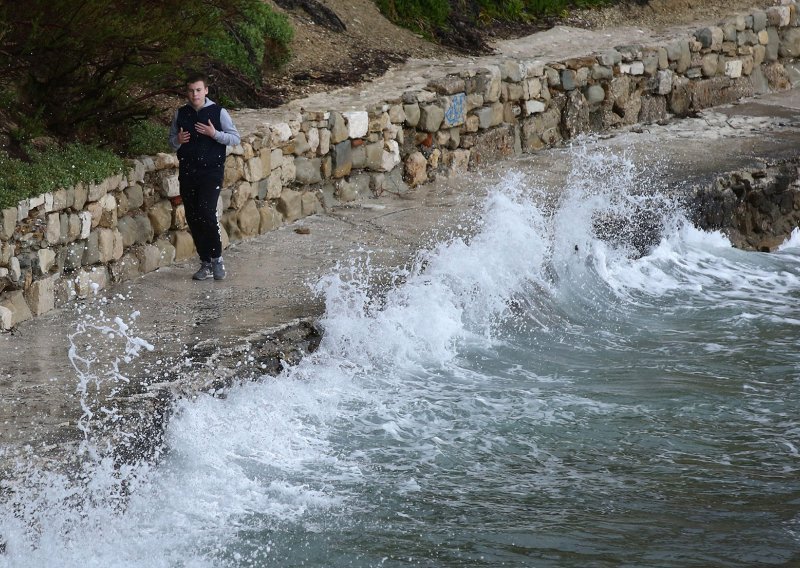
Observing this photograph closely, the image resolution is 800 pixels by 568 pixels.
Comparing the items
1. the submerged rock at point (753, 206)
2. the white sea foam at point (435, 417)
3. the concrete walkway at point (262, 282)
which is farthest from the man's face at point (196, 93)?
the submerged rock at point (753, 206)

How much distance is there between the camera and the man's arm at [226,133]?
718cm

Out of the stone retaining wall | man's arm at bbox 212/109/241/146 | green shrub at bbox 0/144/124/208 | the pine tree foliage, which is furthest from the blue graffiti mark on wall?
green shrub at bbox 0/144/124/208

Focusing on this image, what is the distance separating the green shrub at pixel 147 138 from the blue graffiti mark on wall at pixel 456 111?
10.0 feet

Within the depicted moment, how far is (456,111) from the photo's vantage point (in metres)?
10.4

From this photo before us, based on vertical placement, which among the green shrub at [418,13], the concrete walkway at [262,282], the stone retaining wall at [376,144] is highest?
the green shrub at [418,13]

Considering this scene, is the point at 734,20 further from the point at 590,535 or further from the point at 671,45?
the point at 590,535

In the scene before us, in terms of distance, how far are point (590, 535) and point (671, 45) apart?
917 cm

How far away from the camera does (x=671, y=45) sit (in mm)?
12891

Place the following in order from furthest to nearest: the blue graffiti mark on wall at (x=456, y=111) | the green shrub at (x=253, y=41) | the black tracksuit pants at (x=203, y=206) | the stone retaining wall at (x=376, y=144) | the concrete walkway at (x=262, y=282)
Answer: the blue graffiti mark on wall at (x=456, y=111) < the green shrub at (x=253, y=41) < the black tracksuit pants at (x=203, y=206) < the stone retaining wall at (x=376, y=144) < the concrete walkway at (x=262, y=282)

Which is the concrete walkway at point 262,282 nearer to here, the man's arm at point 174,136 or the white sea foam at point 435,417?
the white sea foam at point 435,417

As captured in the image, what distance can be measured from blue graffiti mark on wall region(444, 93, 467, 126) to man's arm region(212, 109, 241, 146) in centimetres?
342

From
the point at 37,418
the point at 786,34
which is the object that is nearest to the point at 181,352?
the point at 37,418

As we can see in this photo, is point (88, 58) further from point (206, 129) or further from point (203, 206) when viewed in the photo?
point (203, 206)

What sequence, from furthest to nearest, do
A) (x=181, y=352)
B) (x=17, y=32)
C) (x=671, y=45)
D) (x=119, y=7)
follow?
(x=671, y=45) → (x=119, y=7) → (x=17, y=32) → (x=181, y=352)
